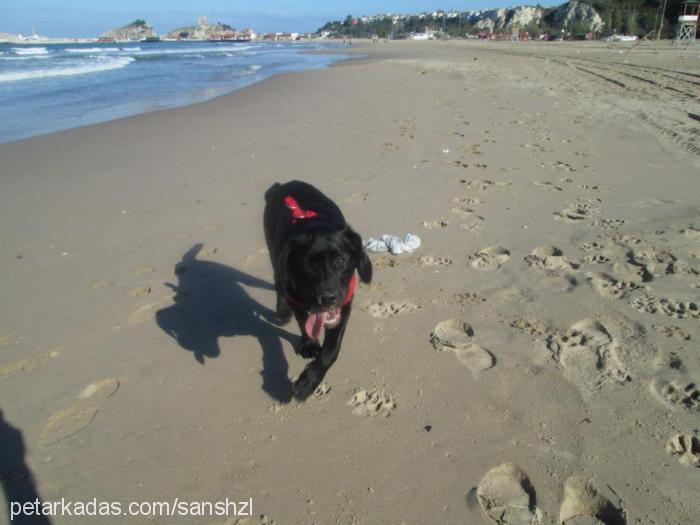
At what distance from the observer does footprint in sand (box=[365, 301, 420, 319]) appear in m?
3.76

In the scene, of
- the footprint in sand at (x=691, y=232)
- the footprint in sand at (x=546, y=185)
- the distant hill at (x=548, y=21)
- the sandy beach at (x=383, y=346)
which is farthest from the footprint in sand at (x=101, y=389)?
the distant hill at (x=548, y=21)

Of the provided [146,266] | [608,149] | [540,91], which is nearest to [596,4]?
[540,91]

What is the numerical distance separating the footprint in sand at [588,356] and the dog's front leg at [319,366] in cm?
143

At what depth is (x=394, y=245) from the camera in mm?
4672

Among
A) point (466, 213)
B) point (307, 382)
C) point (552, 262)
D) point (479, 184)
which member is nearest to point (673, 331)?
point (552, 262)

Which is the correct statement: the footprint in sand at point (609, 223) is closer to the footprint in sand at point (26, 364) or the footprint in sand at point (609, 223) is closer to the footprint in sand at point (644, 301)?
the footprint in sand at point (644, 301)

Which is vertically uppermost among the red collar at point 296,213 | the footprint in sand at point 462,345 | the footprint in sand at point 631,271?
the red collar at point 296,213

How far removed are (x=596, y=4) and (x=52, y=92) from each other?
104531 millimetres

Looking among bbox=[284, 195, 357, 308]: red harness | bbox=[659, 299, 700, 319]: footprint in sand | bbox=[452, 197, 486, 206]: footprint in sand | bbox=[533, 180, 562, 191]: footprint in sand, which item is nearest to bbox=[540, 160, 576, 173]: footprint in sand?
bbox=[533, 180, 562, 191]: footprint in sand

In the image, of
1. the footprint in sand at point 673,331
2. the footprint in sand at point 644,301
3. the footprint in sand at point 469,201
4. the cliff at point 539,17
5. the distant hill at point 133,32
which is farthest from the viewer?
the distant hill at point 133,32

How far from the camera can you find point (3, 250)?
16.1ft

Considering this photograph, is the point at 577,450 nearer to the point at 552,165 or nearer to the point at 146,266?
the point at 146,266

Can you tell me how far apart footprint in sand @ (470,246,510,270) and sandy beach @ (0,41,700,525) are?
3 centimetres

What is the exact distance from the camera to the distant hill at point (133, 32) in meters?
157
